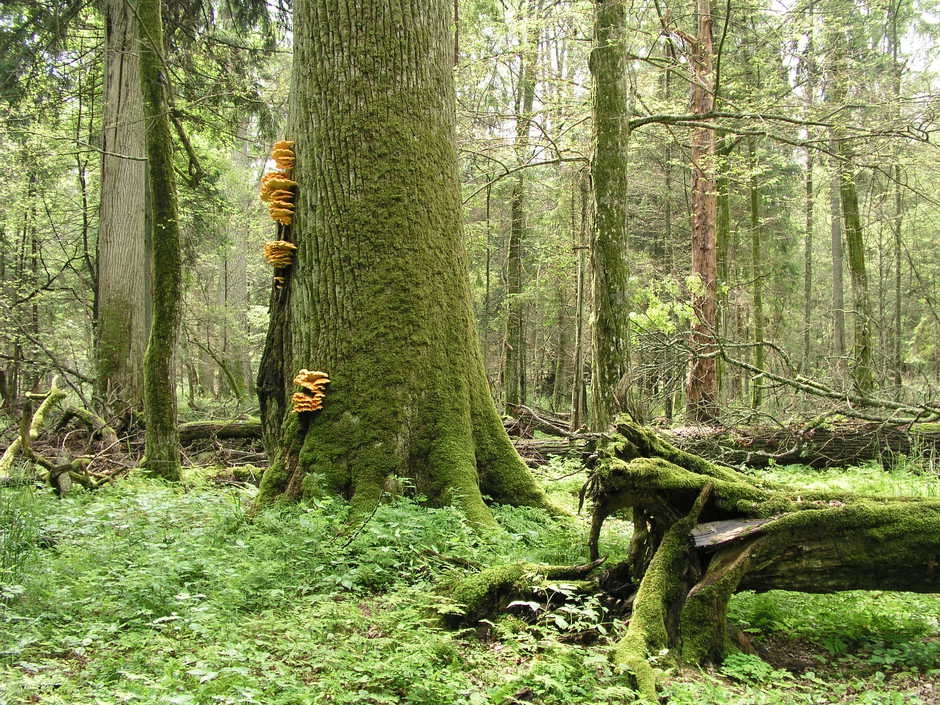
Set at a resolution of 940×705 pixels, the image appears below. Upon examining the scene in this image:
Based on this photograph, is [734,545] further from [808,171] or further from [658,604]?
[808,171]

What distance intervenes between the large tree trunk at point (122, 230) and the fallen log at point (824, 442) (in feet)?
29.2

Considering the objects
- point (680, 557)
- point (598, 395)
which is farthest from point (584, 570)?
point (598, 395)

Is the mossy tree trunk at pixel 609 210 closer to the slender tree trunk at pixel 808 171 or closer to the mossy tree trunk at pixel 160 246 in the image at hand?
the slender tree trunk at pixel 808 171

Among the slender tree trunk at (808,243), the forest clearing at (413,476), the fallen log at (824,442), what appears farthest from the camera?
the slender tree trunk at (808,243)

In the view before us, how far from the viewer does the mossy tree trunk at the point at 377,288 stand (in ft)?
16.3

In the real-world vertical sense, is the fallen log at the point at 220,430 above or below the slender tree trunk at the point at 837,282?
below

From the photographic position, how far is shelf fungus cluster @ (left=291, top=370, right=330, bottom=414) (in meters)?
4.94

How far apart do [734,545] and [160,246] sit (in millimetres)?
6442

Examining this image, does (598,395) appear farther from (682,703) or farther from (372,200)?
(682,703)

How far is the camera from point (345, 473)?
15.9 ft

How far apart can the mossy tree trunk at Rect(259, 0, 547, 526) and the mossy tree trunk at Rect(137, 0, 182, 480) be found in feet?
7.04

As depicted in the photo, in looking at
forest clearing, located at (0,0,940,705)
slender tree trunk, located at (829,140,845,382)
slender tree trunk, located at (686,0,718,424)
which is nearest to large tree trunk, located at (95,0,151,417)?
forest clearing, located at (0,0,940,705)

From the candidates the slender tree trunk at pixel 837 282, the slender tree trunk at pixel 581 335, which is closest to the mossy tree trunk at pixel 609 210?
the slender tree trunk at pixel 581 335

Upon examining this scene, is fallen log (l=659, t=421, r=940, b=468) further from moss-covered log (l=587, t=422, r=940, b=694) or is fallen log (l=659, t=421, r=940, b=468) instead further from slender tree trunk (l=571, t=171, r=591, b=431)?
moss-covered log (l=587, t=422, r=940, b=694)
